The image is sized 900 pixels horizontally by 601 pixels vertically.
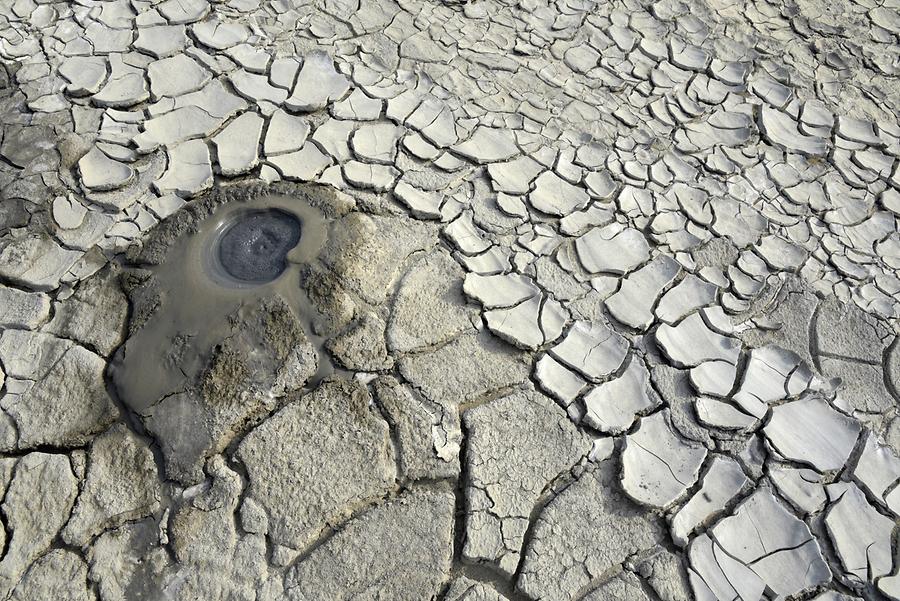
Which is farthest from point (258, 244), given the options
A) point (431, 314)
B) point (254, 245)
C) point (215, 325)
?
point (431, 314)

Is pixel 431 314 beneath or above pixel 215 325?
above

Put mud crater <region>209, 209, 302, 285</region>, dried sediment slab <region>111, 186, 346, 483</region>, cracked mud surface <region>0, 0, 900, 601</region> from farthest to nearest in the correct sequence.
Result: 1. mud crater <region>209, 209, 302, 285</region>
2. dried sediment slab <region>111, 186, 346, 483</region>
3. cracked mud surface <region>0, 0, 900, 601</region>

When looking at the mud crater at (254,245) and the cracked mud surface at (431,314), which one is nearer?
the cracked mud surface at (431,314)

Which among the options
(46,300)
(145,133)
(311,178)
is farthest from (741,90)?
(46,300)

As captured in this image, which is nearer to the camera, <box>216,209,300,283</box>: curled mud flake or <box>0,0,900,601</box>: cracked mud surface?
<box>0,0,900,601</box>: cracked mud surface

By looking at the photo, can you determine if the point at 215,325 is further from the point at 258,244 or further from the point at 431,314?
the point at 431,314
